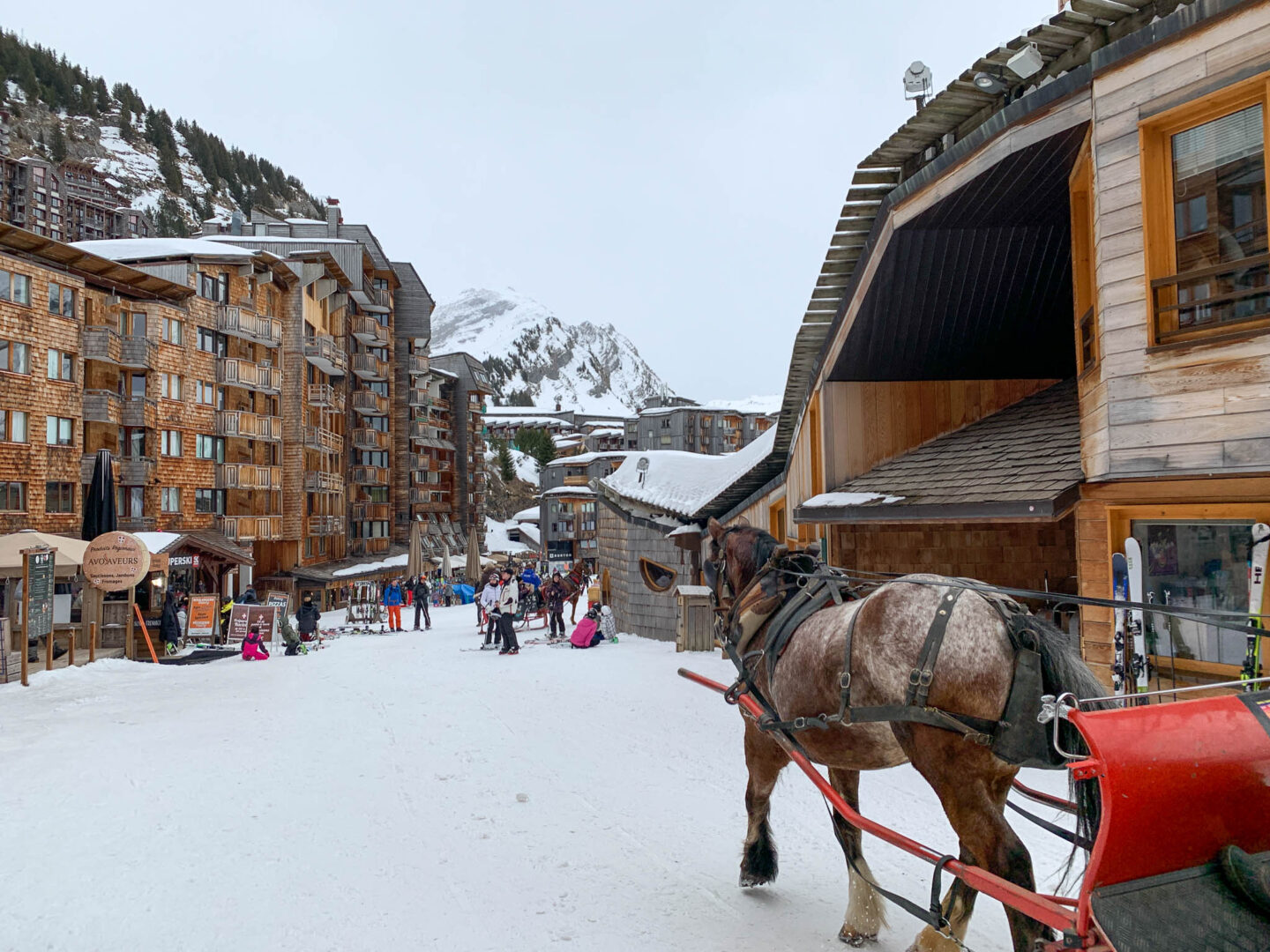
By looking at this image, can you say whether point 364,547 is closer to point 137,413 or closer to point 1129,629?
point 137,413

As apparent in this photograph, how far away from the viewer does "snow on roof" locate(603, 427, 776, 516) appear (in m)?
21.4

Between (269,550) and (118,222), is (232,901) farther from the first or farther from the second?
(118,222)

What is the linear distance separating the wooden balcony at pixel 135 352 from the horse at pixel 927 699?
111 feet

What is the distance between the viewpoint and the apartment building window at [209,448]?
3484 centimetres

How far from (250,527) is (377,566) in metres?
10.4

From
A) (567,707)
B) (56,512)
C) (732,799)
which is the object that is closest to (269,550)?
(56,512)

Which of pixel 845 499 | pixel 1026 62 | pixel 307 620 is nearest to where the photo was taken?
pixel 1026 62

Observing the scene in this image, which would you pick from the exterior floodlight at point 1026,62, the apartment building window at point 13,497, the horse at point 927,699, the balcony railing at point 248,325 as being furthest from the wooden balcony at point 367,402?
the horse at point 927,699

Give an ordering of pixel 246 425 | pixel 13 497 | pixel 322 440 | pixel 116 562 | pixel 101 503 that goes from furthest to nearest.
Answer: pixel 322 440
pixel 246 425
pixel 13 497
pixel 101 503
pixel 116 562

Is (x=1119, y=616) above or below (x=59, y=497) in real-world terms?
below

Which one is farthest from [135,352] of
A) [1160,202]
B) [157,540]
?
[1160,202]

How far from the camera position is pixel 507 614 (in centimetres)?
1677

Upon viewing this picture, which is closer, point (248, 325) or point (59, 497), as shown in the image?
point (59, 497)

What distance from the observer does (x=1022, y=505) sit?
661 cm
